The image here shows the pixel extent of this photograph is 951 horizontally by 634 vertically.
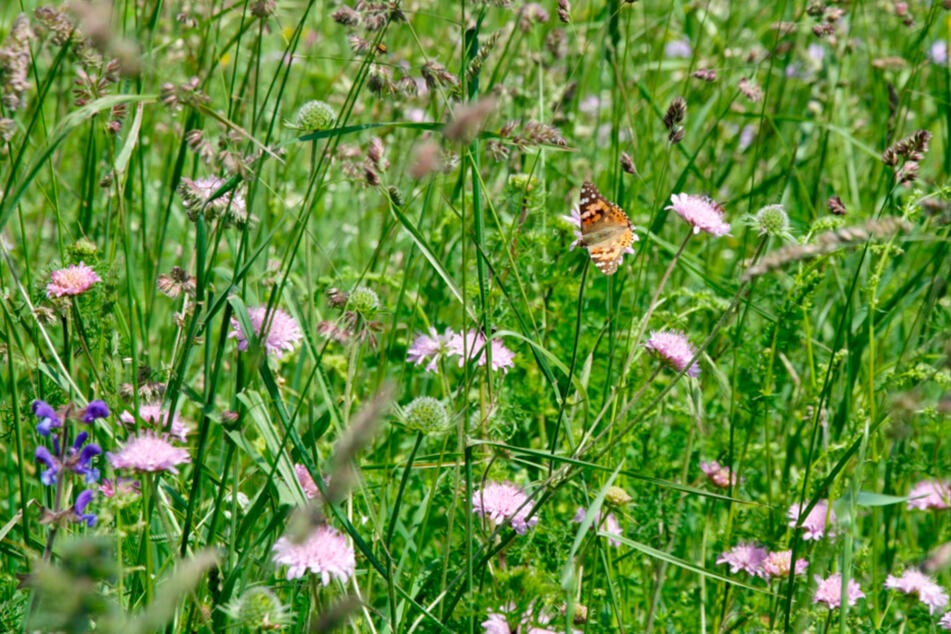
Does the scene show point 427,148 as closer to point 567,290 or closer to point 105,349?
point 105,349

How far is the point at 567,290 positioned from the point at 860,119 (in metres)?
1.83

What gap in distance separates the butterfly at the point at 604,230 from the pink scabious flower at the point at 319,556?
593mm

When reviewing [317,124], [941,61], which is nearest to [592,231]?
[317,124]

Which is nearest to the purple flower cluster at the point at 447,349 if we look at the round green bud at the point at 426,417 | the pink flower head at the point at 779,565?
the round green bud at the point at 426,417

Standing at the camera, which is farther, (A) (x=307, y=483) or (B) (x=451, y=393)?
(B) (x=451, y=393)

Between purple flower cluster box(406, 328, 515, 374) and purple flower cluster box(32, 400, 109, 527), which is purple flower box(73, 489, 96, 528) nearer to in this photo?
purple flower cluster box(32, 400, 109, 527)

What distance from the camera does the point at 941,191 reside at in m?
1.60

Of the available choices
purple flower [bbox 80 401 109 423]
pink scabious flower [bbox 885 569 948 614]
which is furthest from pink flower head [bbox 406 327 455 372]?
pink scabious flower [bbox 885 569 948 614]

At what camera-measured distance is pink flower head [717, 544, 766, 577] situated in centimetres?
177

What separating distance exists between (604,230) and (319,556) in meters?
0.74

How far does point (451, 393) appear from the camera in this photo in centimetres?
188

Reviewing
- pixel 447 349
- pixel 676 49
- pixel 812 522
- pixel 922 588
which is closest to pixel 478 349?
pixel 447 349

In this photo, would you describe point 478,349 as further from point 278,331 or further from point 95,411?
point 95,411

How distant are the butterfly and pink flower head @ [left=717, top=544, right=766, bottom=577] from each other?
514mm
